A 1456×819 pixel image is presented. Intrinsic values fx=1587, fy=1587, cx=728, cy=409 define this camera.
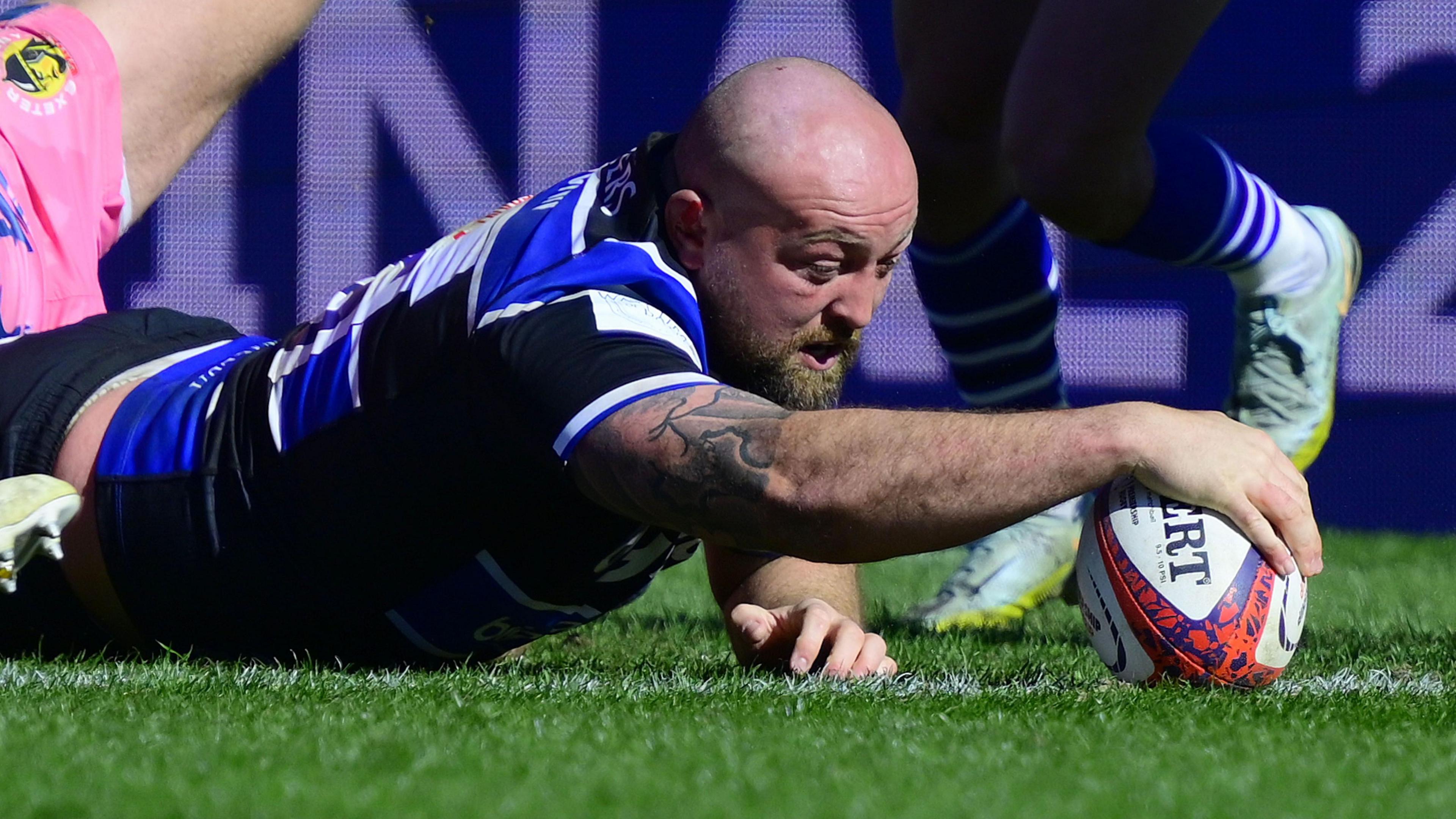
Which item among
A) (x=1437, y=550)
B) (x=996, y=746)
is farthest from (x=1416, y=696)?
(x=1437, y=550)

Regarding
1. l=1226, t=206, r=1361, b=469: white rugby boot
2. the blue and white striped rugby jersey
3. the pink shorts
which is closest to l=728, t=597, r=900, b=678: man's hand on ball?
the blue and white striped rugby jersey

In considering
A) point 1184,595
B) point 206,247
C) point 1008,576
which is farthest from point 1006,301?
point 206,247

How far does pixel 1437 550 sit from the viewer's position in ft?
14.7

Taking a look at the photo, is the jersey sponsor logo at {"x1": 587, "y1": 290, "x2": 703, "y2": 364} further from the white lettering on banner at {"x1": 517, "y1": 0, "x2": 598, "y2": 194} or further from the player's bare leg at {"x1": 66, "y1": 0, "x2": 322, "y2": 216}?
the white lettering on banner at {"x1": 517, "y1": 0, "x2": 598, "y2": 194}

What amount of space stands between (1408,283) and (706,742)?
3.82m

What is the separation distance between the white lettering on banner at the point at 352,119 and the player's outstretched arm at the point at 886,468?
11.9 feet

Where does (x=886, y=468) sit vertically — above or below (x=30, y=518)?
above

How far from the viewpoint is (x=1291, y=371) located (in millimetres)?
3154

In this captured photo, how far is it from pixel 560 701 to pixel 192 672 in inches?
20.4

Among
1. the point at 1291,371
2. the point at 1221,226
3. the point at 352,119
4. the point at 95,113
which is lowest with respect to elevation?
the point at 1291,371

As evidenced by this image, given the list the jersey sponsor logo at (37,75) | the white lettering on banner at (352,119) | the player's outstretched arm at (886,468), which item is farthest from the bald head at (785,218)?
the white lettering on banner at (352,119)

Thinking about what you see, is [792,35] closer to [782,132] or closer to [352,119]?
[352,119]

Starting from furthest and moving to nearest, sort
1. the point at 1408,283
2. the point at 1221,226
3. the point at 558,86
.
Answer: the point at 558,86 → the point at 1408,283 → the point at 1221,226

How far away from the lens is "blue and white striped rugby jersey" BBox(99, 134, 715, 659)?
1814 mm
